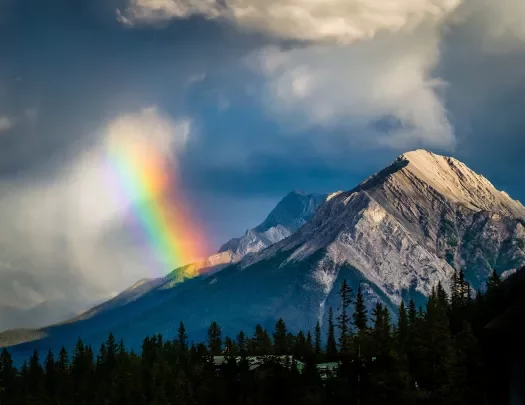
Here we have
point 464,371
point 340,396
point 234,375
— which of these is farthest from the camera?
point 234,375

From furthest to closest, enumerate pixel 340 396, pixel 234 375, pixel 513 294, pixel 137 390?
1. pixel 137 390
2. pixel 234 375
3. pixel 340 396
4. pixel 513 294

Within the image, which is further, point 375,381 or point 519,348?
point 375,381

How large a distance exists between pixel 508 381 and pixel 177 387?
141 metres

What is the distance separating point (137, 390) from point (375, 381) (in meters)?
87.6

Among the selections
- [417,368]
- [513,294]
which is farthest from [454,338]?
[513,294]

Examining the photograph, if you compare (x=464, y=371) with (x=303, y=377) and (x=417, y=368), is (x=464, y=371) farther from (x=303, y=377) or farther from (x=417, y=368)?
(x=303, y=377)

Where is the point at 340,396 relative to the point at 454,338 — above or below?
below

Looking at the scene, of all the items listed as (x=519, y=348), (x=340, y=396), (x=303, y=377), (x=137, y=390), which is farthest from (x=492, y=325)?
(x=137, y=390)

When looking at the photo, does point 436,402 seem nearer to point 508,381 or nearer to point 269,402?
point 269,402

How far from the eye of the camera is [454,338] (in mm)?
145375

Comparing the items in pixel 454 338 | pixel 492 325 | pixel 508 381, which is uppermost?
pixel 454 338

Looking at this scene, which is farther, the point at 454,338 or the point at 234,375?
the point at 234,375

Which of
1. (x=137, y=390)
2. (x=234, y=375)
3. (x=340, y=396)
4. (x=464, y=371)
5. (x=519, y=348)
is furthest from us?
(x=137, y=390)

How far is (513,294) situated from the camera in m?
42.3
